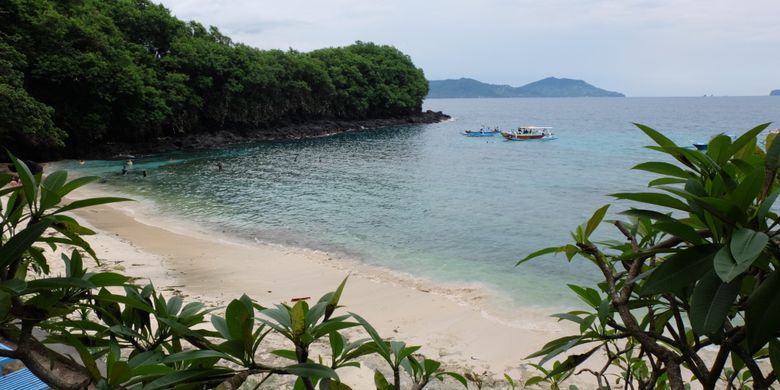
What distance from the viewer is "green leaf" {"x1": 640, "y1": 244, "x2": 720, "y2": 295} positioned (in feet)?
2.53

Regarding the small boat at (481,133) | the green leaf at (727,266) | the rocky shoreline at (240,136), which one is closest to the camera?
the green leaf at (727,266)

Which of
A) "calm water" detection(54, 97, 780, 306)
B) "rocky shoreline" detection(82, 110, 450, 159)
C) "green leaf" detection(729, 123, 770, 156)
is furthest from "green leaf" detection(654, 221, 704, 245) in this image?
"rocky shoreline" detection(82, 110, 450, 159)

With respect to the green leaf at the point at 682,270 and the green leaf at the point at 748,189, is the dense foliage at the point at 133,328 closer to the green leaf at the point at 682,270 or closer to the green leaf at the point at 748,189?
the green leaf at the point at 682,270

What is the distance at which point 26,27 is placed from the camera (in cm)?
2514

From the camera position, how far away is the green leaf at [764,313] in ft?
2.38

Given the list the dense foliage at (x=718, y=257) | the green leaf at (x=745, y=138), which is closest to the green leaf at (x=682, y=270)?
the dense foliage at (x=718, y=257)

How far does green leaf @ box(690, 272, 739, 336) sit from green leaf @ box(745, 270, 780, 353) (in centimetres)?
4

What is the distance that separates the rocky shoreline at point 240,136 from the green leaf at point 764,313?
33.5 m

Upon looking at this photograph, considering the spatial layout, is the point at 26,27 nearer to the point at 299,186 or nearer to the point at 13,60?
the point at 13,60

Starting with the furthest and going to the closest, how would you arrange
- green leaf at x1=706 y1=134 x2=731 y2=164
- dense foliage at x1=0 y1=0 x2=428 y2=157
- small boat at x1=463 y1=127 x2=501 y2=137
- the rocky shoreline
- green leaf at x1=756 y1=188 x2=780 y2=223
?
small boat at x1=463 y1=127 x2=501 y2=137, the rocky shoreline, dense foliage at x1=0 y1=0 x2=428 y2=157, green leaf at x1=706 y1=134 x2=731 y2=164, green leaf at x1=756 y1=188 x2=780 y2=223

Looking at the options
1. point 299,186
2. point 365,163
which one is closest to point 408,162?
point 365,163

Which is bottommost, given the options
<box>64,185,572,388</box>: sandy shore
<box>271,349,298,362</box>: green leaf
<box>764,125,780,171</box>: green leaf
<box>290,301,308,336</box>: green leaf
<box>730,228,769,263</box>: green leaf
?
<box>64,185,572,388</box>: sandy shore

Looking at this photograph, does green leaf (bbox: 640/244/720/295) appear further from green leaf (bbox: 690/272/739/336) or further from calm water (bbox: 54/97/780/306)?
calm water (bbox: 54/97/780/306)

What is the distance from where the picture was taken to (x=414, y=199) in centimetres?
1994
